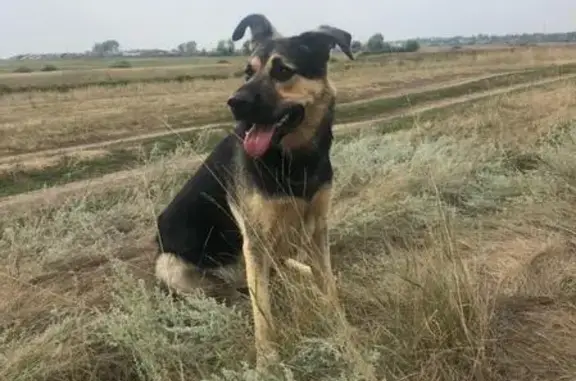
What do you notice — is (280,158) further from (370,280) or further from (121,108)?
(121,108)

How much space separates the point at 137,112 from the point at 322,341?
21.1 meters

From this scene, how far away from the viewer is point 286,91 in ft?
13.5

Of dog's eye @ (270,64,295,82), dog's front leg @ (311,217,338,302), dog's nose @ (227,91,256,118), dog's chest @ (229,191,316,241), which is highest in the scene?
dog's eye @ (270,64,295,82)

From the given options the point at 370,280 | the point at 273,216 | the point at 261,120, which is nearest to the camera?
the point at 261,120

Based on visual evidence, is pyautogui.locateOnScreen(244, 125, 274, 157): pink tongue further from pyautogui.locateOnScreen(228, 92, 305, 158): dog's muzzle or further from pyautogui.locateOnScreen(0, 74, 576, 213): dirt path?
pyautogui.locateOnScreen(0, 74, 576, 213): dirt path

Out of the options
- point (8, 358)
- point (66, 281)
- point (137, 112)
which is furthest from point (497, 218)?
point (137, 112)

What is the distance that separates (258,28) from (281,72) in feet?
2.32

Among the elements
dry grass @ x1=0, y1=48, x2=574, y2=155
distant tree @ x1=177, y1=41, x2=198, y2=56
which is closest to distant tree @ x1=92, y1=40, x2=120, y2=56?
distant tree @ x1=177, y1=41, x2=198, y2=56

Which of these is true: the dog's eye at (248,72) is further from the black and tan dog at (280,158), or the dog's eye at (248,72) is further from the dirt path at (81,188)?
the dirt path at (81,188)

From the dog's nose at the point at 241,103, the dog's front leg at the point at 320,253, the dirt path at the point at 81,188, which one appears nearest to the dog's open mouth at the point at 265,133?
the dog's nose at the point at 241,103

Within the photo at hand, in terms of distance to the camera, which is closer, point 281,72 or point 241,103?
point 241,103

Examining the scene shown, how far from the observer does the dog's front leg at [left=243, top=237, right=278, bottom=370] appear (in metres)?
3.53

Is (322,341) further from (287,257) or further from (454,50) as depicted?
(454,50)

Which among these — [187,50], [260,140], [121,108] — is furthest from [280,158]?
[187,50]
